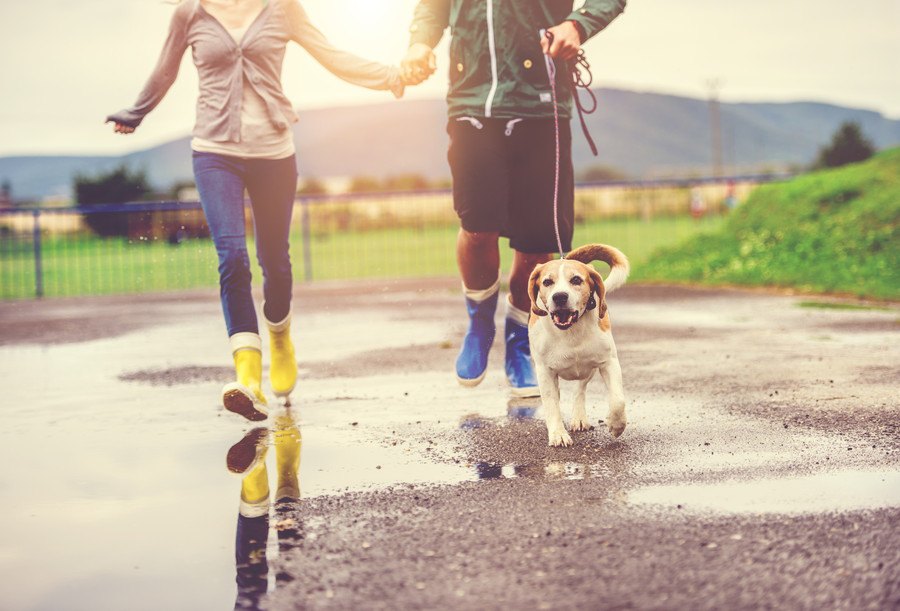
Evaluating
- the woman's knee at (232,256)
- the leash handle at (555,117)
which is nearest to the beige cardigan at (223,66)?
the woman's knee at (232,256)

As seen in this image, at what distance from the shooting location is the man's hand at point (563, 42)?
17.9ft

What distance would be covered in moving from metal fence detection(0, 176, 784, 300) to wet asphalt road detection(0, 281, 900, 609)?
33.7ft

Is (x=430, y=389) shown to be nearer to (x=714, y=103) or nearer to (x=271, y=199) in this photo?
(x=271, y=199)

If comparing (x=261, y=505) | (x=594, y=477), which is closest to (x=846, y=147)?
(x=594, y=477)

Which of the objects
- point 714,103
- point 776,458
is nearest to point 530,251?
point 776,458

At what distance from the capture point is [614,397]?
4793mm

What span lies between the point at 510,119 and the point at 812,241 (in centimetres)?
877

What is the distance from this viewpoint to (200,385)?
730 cm

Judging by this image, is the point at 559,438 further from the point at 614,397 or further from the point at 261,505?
the point at 261,505

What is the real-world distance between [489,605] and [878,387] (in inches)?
154

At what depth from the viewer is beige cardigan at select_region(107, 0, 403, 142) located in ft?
18.8

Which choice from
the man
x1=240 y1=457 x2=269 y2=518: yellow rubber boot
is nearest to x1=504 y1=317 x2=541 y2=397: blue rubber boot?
the man

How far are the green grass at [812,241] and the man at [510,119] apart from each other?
20.1ft

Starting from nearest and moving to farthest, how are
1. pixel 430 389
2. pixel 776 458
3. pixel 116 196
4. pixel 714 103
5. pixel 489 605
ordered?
pixel 489 605
pixel 776 458
pixel 430 389
pixel 116 196
pixel 714 103
